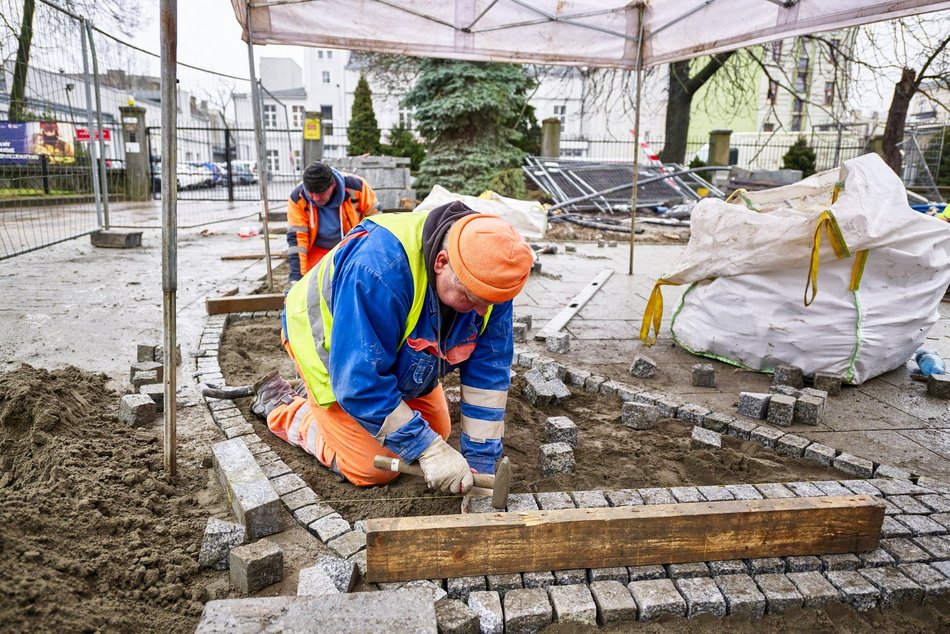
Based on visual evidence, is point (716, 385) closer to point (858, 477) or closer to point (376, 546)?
point (858, 477)

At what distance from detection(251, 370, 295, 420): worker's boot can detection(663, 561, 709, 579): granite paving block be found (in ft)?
7.46

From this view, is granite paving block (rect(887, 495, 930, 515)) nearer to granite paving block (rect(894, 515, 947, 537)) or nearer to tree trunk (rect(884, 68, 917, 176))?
granite paving block (rect(894, 515, 947, 537))

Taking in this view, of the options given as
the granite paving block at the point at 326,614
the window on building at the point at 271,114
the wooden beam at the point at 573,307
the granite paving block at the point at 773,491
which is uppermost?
the window on building at the point at 271,114

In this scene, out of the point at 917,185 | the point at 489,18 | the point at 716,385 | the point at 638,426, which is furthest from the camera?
the point at 917,185

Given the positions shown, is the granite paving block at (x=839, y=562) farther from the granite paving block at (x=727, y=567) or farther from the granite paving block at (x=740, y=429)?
the granite paving block at (x=740, y=429)

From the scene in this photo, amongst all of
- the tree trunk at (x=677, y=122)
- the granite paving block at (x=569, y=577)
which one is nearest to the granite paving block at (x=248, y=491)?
the granite paving block at (x=569, y=577)

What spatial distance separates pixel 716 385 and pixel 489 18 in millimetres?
4313

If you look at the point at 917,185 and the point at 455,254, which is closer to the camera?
the point at 455,254

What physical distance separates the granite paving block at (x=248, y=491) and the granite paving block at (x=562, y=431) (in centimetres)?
150

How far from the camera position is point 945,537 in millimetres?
2658

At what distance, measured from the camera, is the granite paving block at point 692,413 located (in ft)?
12.6

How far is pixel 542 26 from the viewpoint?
663 cm

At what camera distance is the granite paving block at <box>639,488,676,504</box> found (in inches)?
110

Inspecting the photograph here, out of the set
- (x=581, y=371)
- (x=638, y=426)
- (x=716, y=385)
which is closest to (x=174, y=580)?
(x=638, y=426)
